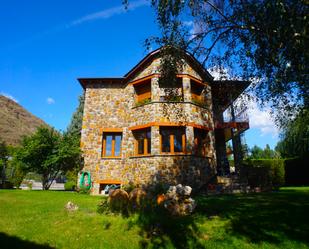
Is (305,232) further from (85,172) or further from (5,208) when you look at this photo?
(85,172)

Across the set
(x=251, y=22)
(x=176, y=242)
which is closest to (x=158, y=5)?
(x=251, y=22)

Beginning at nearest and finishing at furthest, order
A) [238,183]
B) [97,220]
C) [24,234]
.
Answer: [24,234] → [97,220] → [238,183]

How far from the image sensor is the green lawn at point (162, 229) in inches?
190

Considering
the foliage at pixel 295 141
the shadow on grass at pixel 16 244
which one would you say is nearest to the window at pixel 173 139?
the shadow on grass at pixel 16 244

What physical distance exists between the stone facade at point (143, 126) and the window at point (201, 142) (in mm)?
129

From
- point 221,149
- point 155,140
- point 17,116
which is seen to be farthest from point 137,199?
point 17,116

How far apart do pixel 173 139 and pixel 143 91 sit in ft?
14.8

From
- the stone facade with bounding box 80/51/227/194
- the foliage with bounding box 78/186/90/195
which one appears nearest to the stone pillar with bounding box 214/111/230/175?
the stone facade with bounding box 80/51/227/194

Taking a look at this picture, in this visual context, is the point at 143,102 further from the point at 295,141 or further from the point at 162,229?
the point at 295,141

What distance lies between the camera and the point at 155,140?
14.1 metres

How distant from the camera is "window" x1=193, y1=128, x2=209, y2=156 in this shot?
1488cm

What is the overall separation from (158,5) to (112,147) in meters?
11.2

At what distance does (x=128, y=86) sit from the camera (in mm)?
17078

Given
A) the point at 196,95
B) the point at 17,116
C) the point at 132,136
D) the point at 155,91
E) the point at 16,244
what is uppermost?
the point at 17,116
